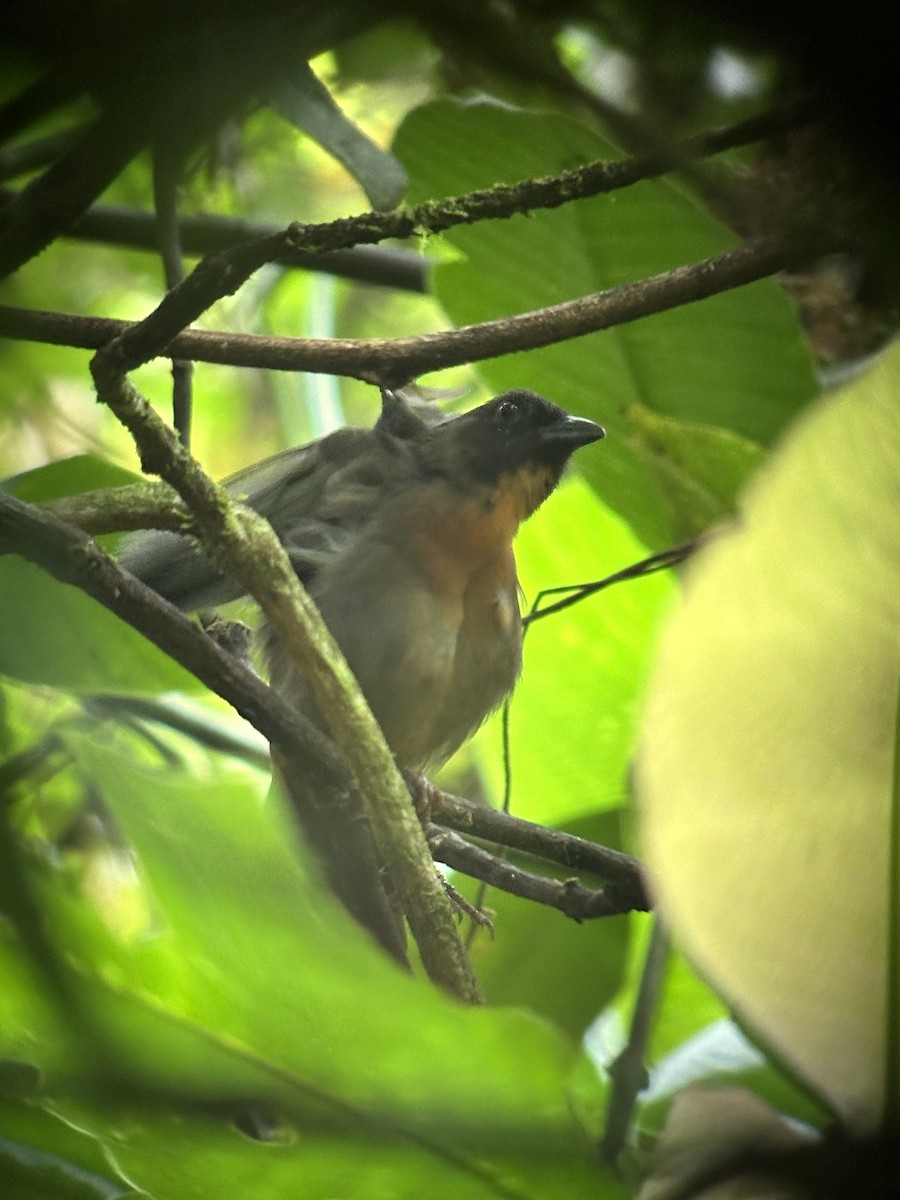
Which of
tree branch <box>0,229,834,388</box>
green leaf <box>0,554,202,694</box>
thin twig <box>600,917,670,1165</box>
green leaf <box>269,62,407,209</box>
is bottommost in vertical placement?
thin twig <box>600,917,670,1165</box>

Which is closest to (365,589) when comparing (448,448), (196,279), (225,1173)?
(448,448)

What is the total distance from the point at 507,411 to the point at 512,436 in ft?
0.09

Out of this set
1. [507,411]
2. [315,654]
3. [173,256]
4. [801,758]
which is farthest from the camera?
[507,411]

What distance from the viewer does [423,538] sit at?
3.48 ft

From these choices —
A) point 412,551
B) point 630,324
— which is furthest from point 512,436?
point 630,324

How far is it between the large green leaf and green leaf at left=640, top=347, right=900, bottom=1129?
0.21 feet

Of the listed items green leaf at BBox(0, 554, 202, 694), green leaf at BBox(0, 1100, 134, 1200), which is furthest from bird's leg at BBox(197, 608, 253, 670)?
green leaf at BBox(0, 1100, 134, 1200)

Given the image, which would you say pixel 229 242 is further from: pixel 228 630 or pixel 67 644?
pixel 67 644

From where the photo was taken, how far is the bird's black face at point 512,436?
2.84 feet

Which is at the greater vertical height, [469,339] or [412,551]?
[469,339]

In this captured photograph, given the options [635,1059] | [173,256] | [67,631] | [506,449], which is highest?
[173,256]

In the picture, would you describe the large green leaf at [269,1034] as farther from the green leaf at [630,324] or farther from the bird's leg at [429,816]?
the green leaf at [630,324]

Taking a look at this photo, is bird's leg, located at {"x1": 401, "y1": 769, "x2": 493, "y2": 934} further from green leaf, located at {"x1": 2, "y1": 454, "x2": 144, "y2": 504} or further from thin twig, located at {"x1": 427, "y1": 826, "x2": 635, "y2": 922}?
green leaf, located at {"x1": 2, "y1": 454, "x2": 144, "y2": 504}

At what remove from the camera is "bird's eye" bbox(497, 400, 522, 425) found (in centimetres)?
95
